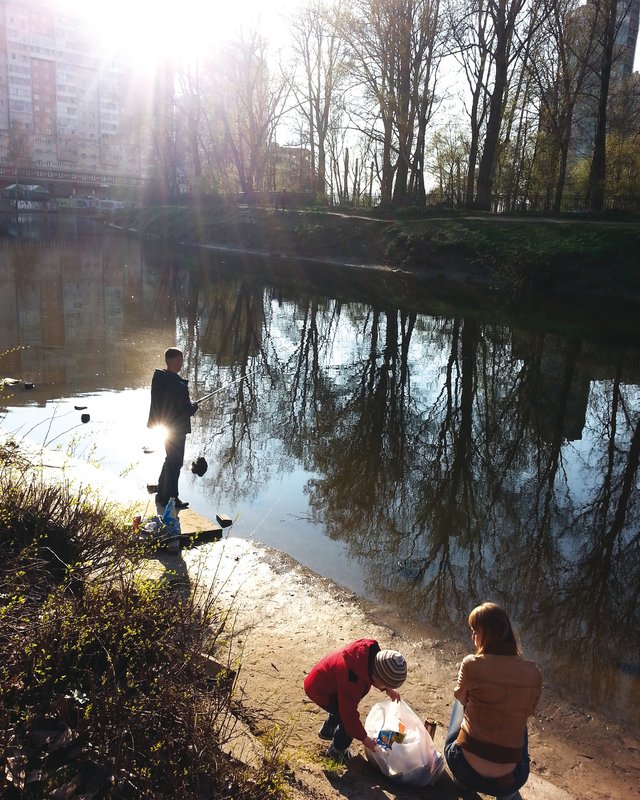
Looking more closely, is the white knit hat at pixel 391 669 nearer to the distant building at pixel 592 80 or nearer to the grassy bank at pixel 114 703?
the grassy bank at pixel 114 703

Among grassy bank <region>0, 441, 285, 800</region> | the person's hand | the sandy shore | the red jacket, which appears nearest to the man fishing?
the sandy shore

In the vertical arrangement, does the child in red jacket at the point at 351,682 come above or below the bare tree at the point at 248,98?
below

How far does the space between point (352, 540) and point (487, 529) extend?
1516mm

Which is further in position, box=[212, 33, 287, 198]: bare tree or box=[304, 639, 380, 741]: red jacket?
box=[212, 33, 287, 198]: bare tree

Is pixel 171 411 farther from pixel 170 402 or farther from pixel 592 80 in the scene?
pixel 592 80

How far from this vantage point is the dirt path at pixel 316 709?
3.81m

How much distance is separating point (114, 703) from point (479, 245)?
2953cm

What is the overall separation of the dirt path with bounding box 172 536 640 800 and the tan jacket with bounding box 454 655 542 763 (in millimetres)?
503

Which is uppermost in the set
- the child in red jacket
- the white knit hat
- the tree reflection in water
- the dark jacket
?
the dark jacket

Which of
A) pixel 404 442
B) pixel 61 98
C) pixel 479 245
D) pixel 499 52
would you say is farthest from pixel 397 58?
pixel 61 98

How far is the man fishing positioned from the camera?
6.69m

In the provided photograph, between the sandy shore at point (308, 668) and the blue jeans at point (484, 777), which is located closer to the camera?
the blue jeans at point (484, 777)

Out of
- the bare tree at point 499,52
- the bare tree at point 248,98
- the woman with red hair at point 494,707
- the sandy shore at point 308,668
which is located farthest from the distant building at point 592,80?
the woman with red hair at point 494,707

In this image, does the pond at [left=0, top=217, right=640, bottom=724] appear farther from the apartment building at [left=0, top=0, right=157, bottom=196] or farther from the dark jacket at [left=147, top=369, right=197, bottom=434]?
the apartment building at [left=0, top=0, right=157, bottom=196]
